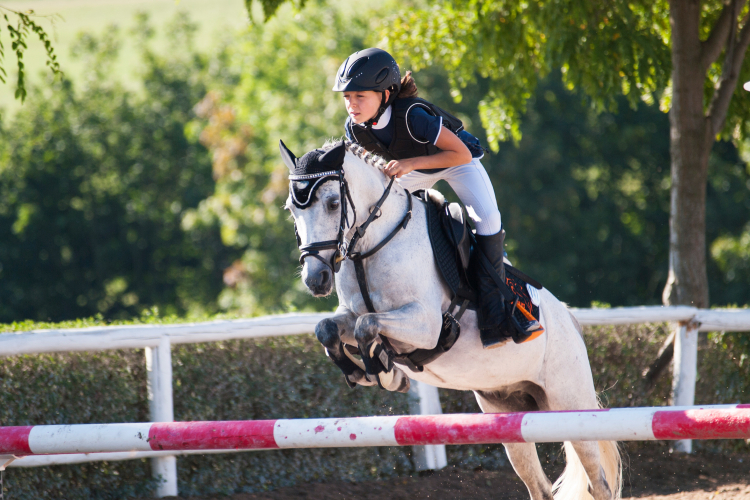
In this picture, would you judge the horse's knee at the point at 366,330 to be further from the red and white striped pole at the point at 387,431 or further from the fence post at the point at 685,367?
the fence post at the point at 685,367

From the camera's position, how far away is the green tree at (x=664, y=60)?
21.4 ft

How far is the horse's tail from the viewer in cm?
436

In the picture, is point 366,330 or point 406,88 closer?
point 366,330

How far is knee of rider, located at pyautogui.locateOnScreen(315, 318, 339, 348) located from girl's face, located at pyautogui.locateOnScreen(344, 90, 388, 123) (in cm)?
104

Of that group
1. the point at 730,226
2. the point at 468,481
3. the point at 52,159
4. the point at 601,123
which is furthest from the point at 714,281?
the point at 52,159

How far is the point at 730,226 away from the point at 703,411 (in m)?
23.1

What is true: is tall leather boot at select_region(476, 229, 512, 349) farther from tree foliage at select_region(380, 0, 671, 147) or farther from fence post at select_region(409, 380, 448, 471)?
tree foliage at select_region(380, 0, 671, 147)

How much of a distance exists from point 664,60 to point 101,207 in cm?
2748

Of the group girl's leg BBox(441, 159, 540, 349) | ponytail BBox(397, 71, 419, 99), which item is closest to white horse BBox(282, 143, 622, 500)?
girl's leg BBox(441, 159, 540, 349)

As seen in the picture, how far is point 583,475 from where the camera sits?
4.38 metres

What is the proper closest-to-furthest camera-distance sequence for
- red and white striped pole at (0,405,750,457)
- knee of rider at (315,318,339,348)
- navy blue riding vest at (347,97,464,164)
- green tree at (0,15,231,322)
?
red and white striped pole at (0,405,750,457), knee of rider at (315,318,339,348), navy blue riding vest at (347,97,464,164), green tree at (0,15,231,322)

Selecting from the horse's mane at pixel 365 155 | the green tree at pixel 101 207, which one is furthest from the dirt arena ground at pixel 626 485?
the green tree at pixel 101 207

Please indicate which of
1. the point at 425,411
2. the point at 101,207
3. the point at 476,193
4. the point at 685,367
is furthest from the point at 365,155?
the point at 101,207

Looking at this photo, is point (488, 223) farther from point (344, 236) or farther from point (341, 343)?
point (341, 343)
